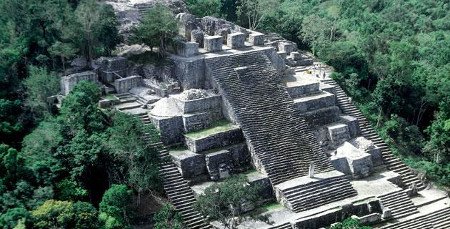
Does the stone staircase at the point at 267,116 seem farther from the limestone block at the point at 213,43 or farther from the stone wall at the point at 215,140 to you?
the limestone block at the point at 213,43

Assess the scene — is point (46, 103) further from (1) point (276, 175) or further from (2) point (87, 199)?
(1) point (276, 175)

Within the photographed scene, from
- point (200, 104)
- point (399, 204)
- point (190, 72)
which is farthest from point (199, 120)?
point (399, 204)

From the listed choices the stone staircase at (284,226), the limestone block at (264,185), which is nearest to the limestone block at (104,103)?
the limestone block at (264,185)

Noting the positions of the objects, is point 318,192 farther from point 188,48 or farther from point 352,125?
point 188,48

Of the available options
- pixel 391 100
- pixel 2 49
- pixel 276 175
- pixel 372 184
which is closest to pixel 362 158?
pixel 372 184

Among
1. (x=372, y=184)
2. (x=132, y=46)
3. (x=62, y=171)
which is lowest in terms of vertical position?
(x=372, y=184)

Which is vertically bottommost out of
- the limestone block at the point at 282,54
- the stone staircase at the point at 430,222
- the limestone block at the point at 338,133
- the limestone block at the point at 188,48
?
the stone staircase at the point at 430,222
